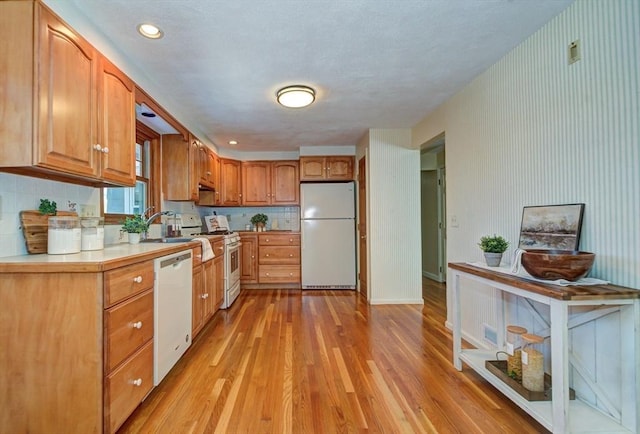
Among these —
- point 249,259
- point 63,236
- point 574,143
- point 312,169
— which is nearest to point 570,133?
point 574,143

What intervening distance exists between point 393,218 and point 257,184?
7.70 feet

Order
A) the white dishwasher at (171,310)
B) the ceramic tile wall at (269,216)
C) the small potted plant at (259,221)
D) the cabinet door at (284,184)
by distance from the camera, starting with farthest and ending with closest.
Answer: the ceramic tile wall at (269,216)
the small potted plant at (259,221)
the cabinet door at (284,184)
the white dishwasher at (171,310)

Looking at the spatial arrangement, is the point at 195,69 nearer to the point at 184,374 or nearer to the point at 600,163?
the point at 184,374

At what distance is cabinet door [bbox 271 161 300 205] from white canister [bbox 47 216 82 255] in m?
3.35

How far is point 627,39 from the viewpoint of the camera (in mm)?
1395

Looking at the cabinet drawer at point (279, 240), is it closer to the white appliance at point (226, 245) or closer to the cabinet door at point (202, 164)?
the white appliance at point (226, 245)

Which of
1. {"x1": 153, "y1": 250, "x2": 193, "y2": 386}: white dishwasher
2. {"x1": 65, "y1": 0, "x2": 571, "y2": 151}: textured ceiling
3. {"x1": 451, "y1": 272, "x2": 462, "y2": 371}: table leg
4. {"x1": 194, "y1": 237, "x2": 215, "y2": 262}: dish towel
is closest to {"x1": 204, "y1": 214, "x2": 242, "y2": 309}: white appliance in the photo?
{"x1": 194, "y1": 237, "x2": 215, "y2": 262}: dish towel

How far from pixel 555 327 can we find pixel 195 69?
2.75 m

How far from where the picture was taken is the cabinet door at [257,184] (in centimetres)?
495

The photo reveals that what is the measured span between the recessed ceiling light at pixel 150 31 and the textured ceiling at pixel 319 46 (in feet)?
0.15

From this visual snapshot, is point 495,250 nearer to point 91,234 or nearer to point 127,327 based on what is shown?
point 127,327

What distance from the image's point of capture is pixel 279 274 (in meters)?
4.69

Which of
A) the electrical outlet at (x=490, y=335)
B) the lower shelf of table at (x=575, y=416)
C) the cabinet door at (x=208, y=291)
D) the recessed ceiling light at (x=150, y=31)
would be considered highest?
the recessed ceiling light at (x=150, y=31)

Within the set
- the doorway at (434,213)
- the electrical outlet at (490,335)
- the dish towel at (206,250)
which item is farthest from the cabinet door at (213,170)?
the electrical outlet at (490,335)
